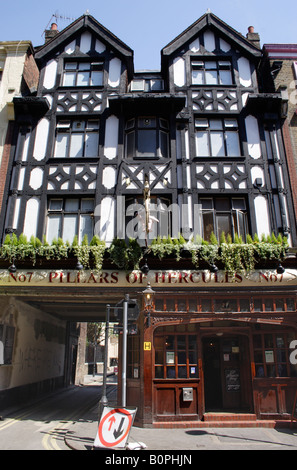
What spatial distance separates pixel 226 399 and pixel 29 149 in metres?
13.1

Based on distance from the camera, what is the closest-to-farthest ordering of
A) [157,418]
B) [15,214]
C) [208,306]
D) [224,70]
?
[157,418] < [208,306] < [15,214] < [224,70]

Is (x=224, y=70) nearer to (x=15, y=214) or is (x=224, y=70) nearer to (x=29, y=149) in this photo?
(x=29, y=149)

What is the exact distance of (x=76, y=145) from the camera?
49.3 feet

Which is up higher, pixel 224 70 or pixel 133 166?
pixel 224 70

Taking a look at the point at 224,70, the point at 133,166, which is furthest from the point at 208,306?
the point at 224,70

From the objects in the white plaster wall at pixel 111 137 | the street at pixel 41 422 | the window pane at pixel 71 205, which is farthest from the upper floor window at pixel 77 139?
the street at pixel 41 422

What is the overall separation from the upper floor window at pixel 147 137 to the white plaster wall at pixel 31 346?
27.1 feet

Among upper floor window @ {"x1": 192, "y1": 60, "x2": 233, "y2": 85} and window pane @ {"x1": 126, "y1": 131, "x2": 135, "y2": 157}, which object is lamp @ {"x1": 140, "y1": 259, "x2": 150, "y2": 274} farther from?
upper floor window @ {"x1": 192, "y1": 60, "x2": 233, "y2": 85}

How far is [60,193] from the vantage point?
46.3 feet

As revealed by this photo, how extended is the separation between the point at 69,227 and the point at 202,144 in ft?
22.4

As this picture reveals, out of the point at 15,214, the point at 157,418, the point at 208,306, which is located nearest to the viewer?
the point at 157,418

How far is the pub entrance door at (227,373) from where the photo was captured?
41.3 ft

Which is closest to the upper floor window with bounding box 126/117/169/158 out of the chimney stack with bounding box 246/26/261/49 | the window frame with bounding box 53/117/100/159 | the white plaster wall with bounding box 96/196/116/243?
Result: the window frame with bounding box 53/117/100/159

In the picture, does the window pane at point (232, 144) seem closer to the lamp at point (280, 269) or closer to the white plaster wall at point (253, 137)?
the white plaster wall at point (253, 137)
